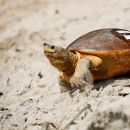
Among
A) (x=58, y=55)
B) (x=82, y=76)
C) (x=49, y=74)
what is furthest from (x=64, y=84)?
(x=49, y=74)

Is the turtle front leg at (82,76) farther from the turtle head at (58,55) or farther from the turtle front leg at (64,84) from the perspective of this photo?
the turtle front leg at (64,84)

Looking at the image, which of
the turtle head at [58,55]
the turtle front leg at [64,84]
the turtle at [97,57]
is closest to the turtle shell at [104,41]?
the turtle at [97,57]

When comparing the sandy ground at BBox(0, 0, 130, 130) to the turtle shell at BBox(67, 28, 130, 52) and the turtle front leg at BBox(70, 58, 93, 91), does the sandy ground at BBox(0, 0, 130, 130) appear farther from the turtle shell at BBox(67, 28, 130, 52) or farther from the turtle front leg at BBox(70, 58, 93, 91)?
the turtle shell at BBox(67, 28, 130, 52)

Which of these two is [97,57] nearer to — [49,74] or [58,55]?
[58,55]

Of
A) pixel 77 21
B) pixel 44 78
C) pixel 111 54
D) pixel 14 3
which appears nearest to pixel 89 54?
pixel 111 54

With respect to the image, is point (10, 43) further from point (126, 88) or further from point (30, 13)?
point (126, 88)
